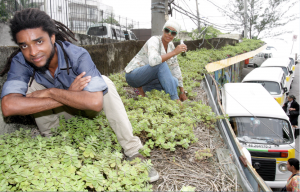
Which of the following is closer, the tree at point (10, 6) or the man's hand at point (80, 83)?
the man's hand at point (80, 83)

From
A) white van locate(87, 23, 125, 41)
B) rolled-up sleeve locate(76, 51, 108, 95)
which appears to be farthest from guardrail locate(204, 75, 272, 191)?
white van locate(87, 23, 125, 41)

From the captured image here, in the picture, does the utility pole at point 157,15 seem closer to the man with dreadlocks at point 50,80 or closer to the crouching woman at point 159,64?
the crouching woman at point 159,64

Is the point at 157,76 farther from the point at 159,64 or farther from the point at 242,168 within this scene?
the point at 242,168

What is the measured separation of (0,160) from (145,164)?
132 cm

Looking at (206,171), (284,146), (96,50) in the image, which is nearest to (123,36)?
(96,50)

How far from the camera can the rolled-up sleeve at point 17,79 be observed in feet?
8.05

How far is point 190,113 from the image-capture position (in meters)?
3.88

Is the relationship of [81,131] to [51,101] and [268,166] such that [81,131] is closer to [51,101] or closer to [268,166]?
[51,101]

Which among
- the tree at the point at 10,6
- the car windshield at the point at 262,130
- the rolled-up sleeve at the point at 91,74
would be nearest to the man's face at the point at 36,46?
the rolled-up sleeve at the point at 91,74

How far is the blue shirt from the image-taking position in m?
2.47

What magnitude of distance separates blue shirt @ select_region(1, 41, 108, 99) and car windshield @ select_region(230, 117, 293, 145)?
5.37 metres

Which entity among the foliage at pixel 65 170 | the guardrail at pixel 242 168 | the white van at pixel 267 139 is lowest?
the white van at pixel 267 139

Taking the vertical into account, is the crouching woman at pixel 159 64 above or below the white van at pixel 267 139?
above

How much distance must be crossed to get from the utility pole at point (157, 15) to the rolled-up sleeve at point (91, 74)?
17.2 feet
